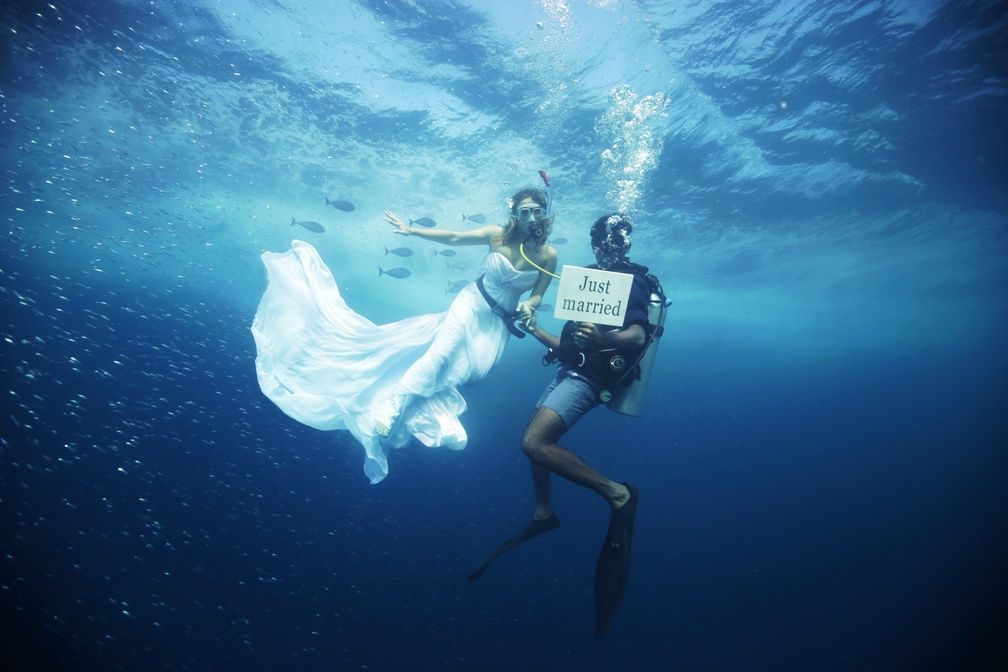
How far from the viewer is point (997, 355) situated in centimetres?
10225

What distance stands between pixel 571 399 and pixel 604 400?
1.13 ft

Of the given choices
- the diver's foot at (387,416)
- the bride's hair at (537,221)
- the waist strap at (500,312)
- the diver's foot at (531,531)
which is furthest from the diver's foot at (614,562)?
the bride's hair at (537,221)

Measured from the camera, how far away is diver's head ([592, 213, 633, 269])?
3.82 metres

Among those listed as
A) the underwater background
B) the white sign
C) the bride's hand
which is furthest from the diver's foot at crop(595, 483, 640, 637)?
the underwater background

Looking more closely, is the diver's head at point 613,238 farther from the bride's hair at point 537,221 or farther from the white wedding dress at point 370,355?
the white wedding dress at point 370,355

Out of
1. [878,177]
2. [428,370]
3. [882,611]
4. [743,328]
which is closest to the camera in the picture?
[428,370]

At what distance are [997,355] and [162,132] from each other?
167264 mm

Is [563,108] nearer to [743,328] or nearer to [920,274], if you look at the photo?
[920,274]

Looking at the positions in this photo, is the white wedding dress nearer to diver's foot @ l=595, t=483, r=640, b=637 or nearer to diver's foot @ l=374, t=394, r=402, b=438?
diver's foot @ l=374, t=394, r=402, b=438

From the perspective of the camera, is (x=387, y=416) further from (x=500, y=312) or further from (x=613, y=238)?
(x=613, y=238)

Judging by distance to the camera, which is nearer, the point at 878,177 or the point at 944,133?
the point at 944,133

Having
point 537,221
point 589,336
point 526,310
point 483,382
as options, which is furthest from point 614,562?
point 483,382

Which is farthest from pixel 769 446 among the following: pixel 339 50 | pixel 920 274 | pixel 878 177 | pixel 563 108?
Result: pixel 339 50

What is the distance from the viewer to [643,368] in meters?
3.65
